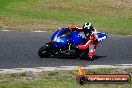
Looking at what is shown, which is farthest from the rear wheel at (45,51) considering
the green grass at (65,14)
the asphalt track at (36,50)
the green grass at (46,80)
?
the green grass at (65,14)

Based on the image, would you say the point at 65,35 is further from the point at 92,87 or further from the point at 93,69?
the point at 92,87

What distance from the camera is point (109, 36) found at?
22.7 metres

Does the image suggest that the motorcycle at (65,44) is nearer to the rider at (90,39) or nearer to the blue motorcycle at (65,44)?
the blue motorcycle at (65,44)

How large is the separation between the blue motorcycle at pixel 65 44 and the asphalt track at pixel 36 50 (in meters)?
0.25

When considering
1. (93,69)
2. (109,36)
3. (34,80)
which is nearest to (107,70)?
(93,69)

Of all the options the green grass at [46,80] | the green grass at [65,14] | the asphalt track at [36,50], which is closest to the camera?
the green grass at [46,80]

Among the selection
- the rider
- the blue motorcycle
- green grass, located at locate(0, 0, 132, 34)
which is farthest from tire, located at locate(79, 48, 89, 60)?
green grass, located at locate(0, 0, 132, 34)

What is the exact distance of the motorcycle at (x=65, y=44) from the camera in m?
16.0

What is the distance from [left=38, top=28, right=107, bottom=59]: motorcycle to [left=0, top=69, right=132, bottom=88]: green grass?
2.65 m

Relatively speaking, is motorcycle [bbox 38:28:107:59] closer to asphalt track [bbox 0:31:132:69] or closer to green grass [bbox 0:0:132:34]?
asphalt track [bbox 0:31:132:69]

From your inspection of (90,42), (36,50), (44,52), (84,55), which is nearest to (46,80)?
(44,52)

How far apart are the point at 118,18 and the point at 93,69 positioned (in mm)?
17576

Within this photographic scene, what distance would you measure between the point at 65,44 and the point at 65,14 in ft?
49.4

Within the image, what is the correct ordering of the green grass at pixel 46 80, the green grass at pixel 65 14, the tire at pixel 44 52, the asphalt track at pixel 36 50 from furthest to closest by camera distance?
the green grass at pixel 65 14 → the tire at pixel 44 52 → the asphalt track at pixel 36 50 → the green grass at pixel 46 80
